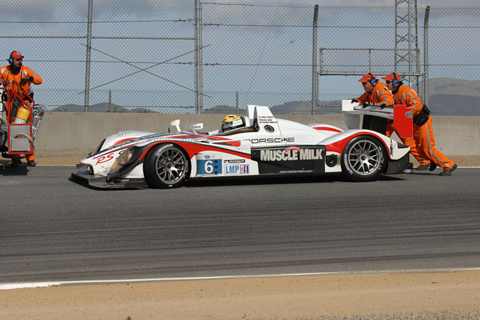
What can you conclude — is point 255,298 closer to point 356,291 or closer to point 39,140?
point 356,291

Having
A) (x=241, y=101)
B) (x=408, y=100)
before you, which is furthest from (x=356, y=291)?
(x=241, y=101)

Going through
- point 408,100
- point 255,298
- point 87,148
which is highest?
point 408,100

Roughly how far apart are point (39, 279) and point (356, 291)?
7.88ft

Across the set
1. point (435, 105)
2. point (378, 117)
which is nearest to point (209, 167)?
point (378, 117)

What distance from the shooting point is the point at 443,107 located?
14.5 m

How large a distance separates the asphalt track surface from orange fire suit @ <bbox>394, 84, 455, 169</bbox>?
1.18 m

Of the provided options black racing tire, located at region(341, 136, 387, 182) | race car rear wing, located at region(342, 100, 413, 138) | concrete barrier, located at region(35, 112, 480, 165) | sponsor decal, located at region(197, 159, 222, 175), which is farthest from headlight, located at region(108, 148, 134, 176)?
concrete barrier, located at region(35, 112, 480, 165)

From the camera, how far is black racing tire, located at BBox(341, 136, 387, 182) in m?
Result: 8.85

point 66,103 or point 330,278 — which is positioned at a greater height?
point 66,103

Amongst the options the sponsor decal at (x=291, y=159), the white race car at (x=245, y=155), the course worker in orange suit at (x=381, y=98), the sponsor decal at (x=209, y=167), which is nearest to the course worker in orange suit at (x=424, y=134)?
the course worker in orange suit at (x=381, y=98)

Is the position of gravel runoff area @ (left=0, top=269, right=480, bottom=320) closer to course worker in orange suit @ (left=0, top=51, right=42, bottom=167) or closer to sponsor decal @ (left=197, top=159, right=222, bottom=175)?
sponsor decal @ (left=197, top=159, right=222, bottom=175)

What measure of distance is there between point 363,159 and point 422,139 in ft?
5.38

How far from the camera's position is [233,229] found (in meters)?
6.23

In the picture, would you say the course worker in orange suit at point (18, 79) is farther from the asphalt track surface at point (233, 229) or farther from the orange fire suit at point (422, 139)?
the orange fire suit at point (422, 139)
